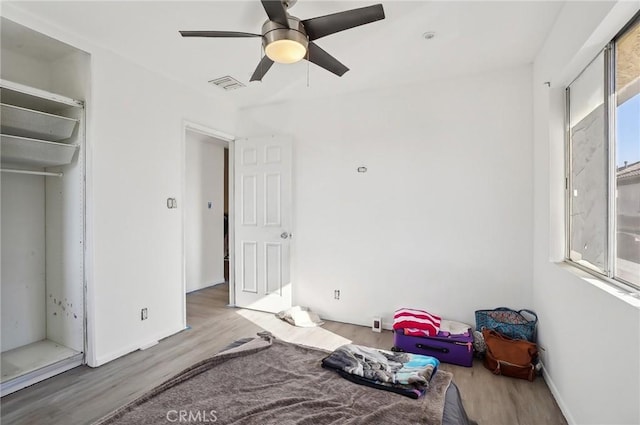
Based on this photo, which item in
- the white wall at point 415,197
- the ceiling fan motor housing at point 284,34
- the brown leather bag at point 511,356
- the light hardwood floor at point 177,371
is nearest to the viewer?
the ceiling fan motor housing at point 284,34

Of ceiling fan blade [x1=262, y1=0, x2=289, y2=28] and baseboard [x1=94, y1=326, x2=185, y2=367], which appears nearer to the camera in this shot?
ceiling fan blade [x1=262, y1=0, x2=289, y2=28]

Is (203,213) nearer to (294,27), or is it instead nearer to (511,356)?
(294,27)

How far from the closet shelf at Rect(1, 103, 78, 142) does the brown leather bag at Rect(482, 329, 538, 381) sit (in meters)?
3.99

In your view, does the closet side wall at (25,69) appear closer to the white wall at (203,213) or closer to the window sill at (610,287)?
the white wall at (203,213)

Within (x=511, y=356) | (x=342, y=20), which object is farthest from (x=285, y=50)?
(x=511, y=356)

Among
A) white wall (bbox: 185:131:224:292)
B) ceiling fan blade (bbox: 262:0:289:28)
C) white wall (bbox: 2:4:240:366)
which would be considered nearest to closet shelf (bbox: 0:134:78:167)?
white wall (bbox: 2:4:240:366)

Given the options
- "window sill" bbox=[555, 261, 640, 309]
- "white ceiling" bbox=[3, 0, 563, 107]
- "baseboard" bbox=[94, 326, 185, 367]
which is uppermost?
"white ceiling" bbox=[3, 0, 563, 107]

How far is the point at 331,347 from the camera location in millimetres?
3012

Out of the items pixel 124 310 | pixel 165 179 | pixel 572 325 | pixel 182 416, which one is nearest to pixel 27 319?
pixel 124 310

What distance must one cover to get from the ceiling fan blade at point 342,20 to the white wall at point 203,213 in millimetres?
3469

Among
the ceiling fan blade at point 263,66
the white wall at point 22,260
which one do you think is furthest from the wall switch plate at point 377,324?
→ the white wall at point 22,260

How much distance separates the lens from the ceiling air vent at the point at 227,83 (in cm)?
336

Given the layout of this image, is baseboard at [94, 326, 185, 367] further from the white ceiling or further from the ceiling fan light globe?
the ceiling fan light globe

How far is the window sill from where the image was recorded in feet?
4.39
